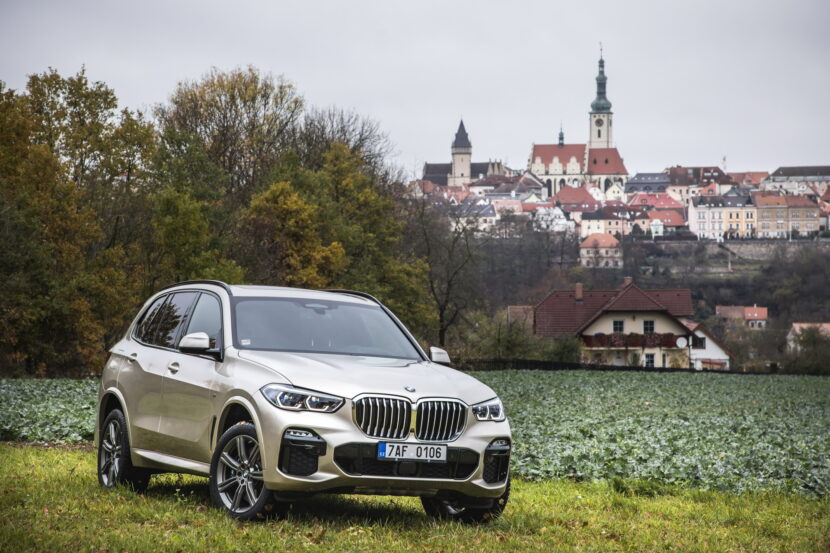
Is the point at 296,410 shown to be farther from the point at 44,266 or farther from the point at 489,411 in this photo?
the point at 44,266

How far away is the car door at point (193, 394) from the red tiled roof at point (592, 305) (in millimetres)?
81434

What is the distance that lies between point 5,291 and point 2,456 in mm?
26601

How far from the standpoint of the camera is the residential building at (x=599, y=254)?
7018 inches

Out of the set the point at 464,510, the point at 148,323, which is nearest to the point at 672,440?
the point at 464,510

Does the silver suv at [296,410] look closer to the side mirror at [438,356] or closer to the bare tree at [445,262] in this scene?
the side mirror at [438,356]

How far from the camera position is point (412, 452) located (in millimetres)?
7793

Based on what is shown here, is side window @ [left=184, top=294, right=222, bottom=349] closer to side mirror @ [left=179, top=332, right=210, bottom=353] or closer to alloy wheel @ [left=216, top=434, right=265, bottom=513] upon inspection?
side mirror @ [left=179, top=332, right=210, bottom=353]

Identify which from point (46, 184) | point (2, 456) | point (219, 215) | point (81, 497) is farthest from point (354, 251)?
point (81, 497)

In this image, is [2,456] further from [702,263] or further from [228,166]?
[702,263]

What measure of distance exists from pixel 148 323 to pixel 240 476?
279 cm

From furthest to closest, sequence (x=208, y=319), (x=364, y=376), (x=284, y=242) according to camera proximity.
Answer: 1. (x=284, y=242)
2. (x=208, y=319)
3. (x=364, y=376)

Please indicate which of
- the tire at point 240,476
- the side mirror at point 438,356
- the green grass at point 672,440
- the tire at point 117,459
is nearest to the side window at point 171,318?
the tire at point 117,459

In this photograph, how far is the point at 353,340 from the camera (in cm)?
919

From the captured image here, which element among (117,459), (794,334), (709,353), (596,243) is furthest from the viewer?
(596,243)
